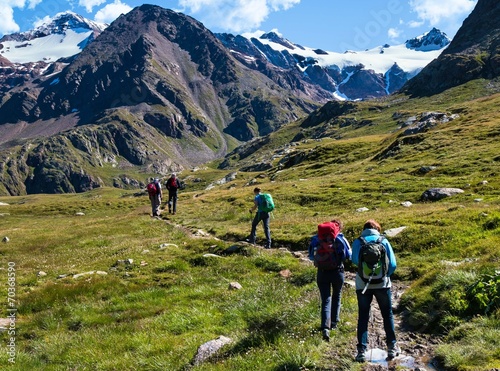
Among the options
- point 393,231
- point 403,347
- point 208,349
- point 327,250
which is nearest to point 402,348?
point 403,347

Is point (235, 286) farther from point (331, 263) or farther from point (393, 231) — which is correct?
point (393, 231)

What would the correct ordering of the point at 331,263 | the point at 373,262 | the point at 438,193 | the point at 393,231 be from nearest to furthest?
the point at 373,262
the point at 331,263
the point at 393,231
the point at 438,193

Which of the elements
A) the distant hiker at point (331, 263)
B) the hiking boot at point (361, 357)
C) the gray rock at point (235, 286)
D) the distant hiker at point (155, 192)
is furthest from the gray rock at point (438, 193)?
the distant hiker at point (155, 192)

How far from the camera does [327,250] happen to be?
10.7 meters

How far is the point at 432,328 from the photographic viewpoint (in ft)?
32.9

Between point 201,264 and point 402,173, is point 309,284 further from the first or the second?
point 402,173

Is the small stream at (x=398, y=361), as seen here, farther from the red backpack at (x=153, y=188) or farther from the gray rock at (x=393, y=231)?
the red backpack at (x=153, y=188)

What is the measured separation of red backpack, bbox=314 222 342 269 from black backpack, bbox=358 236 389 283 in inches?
57.1

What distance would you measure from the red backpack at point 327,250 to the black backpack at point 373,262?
1450 mm

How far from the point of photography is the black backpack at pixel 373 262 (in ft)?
29.5

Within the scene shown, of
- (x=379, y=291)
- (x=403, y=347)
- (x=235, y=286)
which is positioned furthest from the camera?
(x=235, y=286)

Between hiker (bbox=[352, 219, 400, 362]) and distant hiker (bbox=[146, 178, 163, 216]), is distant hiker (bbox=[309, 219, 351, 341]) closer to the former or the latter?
hiker (bbox=[352, 219, 400, 362])

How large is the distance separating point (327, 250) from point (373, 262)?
73.9 inches

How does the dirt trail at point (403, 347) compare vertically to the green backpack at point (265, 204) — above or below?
below
